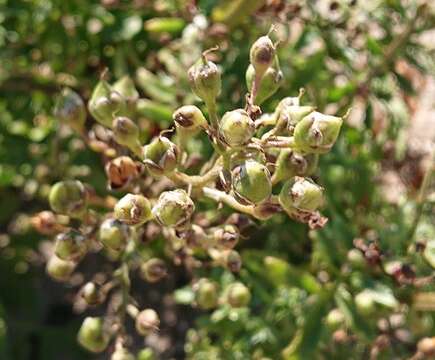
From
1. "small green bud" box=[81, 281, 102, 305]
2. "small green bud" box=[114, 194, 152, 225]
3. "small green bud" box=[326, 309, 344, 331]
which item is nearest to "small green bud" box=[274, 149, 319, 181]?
"small green bud" box=[114, 194, 152, 225]

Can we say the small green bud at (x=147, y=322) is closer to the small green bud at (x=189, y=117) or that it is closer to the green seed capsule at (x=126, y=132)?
the green seed capsule at (x=126, y=132)

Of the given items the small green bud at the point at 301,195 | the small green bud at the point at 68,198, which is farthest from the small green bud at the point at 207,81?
the small green bud at the point at 68,198

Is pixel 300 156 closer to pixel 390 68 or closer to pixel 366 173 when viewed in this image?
pixel 366 173

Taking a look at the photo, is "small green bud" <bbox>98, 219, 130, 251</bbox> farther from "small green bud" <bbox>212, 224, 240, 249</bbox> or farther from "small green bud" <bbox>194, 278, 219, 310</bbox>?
"small green bud" <bbox>194, 278, 219, 310</bbox>

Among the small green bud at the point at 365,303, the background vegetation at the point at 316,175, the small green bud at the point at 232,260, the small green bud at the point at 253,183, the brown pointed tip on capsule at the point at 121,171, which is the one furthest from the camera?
the background vegetation at the point at 316,175

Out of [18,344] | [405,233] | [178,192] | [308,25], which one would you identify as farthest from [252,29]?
[18,344]

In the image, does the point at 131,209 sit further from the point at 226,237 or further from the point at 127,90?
the point at 127,90
